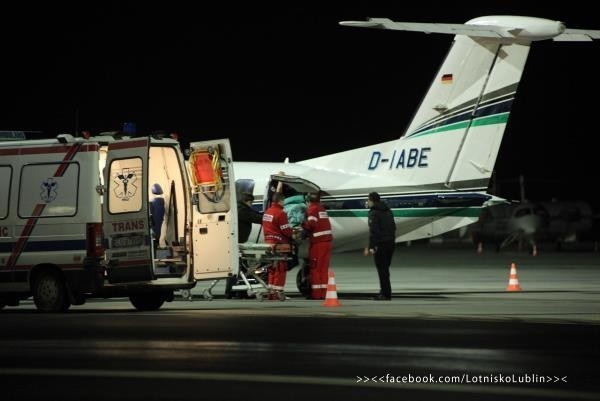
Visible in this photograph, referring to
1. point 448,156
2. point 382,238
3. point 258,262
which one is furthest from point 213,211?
point 448,156

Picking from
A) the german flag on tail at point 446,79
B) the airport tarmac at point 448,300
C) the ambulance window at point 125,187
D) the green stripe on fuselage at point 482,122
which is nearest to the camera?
the airport tarmac at point 448,300

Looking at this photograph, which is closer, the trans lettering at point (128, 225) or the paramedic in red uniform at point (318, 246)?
the trans lettering at point (128, 225)

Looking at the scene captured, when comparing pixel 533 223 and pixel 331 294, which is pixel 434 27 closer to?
pixel 331 294

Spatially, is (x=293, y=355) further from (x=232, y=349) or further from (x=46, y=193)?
(x=46, y=193)

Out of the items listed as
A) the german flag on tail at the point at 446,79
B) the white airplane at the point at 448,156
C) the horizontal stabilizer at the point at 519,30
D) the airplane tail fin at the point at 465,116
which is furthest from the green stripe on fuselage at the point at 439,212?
the horizontal stabilizer at the point at 519,30

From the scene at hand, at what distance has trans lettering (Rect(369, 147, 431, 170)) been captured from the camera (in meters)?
23.8

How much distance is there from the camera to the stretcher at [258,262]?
21234 millimetres

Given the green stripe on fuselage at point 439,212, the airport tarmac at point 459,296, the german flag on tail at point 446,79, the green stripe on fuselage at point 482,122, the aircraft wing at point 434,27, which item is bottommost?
the airport tarmac at point 459,296

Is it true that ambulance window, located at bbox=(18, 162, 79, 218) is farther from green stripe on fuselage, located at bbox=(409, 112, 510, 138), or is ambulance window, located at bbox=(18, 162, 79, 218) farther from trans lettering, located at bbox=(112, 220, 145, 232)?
green stripe on fuselage, located at bbox=(409, 112, 510, 138)

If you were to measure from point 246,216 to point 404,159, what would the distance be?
3.44 metres

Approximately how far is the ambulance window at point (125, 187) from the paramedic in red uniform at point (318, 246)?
428cm

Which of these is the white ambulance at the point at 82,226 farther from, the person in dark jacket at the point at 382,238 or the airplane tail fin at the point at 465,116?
the airplane tail fin at the point at 465,116

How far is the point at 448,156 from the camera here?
23.6 meters

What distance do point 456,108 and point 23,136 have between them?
8.30 meters
